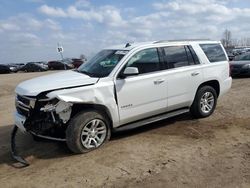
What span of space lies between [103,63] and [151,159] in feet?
7.42

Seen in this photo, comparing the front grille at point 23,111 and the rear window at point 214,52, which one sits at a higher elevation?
the rear window at point 214,52

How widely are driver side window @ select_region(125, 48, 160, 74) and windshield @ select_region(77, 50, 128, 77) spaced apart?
0.24 meters

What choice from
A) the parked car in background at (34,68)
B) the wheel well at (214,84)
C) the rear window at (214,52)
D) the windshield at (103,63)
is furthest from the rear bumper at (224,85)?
the parked car in background at (34,68)

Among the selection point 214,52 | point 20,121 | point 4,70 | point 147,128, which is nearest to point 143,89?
point 147,128

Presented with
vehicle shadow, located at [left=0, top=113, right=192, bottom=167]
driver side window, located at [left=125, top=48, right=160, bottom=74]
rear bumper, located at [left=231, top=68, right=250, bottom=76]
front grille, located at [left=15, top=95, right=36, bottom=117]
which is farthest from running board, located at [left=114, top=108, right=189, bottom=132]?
rear bumper, located at [left=231, top=68, right=250, bottom=76]

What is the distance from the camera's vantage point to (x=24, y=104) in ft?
19.7

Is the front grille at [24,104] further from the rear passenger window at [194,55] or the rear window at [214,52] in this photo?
the rear window at [214,52]

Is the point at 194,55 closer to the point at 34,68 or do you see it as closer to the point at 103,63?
the point at 103,63

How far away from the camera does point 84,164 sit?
5430 mm

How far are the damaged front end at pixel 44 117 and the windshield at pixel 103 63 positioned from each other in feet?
3.42

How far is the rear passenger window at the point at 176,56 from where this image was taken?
7172mm

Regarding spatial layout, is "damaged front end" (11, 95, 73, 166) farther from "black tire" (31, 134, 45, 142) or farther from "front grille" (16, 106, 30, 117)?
"black tire" (31, 134, 45, 142)

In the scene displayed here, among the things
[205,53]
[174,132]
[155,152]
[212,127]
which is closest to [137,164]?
[155,152]

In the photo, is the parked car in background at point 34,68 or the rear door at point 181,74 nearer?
the rear door at point 181,74
